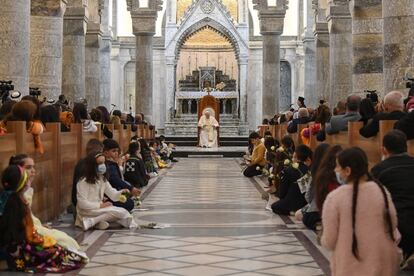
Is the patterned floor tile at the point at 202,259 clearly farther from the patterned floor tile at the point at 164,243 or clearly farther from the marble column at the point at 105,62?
the marble column at the point at 105,62

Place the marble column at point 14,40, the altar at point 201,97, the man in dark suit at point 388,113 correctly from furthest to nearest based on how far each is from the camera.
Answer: the altar at point 201,97, the marble column at point 14,40, the man in dark suit at point 388,113

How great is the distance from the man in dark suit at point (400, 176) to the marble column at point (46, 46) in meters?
12.1

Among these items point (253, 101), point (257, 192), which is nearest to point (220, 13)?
point (253, 101)

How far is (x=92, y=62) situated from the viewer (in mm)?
31812

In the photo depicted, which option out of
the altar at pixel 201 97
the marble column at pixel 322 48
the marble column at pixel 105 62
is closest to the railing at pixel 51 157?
the marble column at pixel 322 48

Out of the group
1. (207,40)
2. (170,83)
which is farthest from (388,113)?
(207,40)

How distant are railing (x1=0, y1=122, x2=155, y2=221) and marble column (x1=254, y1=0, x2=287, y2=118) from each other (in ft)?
61.4

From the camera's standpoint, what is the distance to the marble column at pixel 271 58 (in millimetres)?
34250

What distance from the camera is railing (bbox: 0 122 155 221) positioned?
1053cm

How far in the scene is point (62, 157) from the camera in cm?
1357

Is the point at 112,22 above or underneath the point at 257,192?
above

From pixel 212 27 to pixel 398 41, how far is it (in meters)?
27.1

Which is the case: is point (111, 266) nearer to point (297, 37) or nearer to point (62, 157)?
point (62, 157)

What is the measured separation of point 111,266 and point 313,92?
2782 cm
